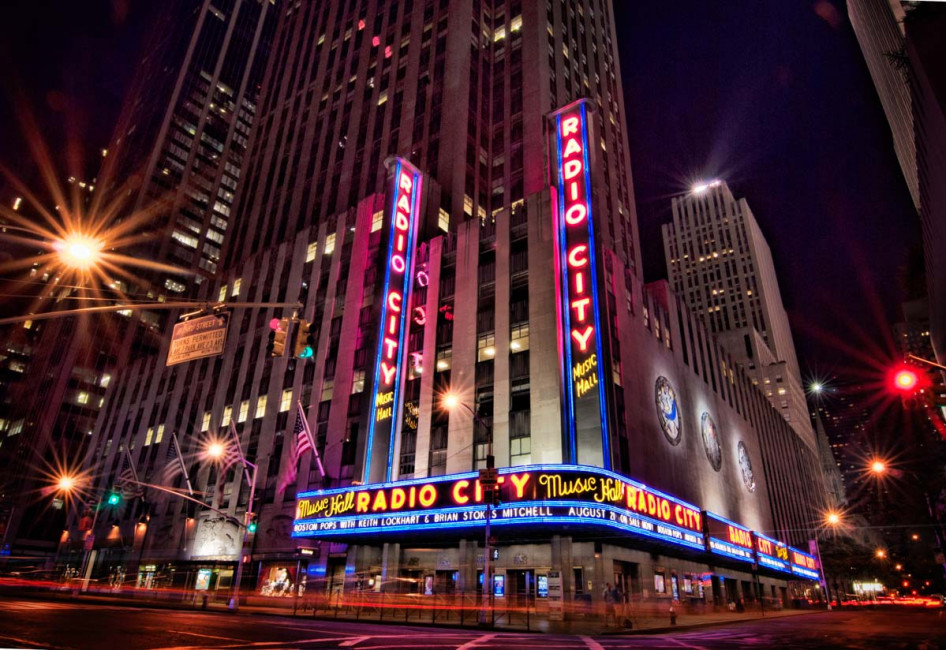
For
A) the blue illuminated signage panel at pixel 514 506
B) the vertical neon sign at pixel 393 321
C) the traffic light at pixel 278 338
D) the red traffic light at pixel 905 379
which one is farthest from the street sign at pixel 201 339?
the vertical neon sign at pixel 393 321

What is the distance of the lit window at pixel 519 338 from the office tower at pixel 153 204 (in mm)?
70152

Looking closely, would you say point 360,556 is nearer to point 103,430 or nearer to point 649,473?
point 649,473

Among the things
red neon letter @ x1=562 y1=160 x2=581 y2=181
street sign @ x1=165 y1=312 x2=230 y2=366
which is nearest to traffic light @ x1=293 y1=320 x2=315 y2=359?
street sign @ x1=165 y1=312 x2=230 y2=366

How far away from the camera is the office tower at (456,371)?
34.5 m

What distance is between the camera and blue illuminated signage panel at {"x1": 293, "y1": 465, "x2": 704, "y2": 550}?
2888cm

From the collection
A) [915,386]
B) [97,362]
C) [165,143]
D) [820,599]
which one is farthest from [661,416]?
[165,143]

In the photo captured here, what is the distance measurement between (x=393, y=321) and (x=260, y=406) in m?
19.3

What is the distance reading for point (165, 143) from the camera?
124688 mm

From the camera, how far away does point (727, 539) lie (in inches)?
1665

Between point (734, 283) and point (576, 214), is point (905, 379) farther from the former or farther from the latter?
point (734, 283)

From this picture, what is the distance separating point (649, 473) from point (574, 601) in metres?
12.1

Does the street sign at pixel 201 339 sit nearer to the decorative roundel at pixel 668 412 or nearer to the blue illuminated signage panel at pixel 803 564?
the decorative roundel at pixel 668 412

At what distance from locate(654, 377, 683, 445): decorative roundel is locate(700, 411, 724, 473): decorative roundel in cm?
649

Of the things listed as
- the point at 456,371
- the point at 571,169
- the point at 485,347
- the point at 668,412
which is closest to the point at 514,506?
the point at 456,371
